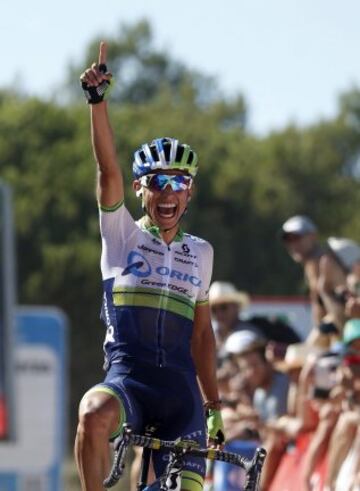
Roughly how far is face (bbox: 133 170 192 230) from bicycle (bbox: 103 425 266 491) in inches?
42.3

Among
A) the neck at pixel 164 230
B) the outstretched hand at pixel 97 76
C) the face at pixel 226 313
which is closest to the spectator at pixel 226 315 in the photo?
the face at pixel 226 313

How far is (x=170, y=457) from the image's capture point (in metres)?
9.52

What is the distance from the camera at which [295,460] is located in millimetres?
14938

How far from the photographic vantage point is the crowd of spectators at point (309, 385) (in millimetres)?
13344

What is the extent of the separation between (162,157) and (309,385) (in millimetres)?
4948

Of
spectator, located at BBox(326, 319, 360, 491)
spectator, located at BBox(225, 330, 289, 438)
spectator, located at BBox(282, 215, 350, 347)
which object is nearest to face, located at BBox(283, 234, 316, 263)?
spectator, located at BBox(282, 215, 350, 347)

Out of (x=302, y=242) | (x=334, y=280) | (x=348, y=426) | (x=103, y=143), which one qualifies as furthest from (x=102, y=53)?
(x=302, y=242)

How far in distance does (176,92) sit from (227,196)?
33.8 m

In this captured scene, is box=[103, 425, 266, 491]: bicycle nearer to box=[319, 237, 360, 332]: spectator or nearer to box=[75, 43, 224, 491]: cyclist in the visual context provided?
box=[75, 43, 224, 491]: cyclist

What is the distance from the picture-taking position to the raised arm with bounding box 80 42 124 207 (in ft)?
31.3

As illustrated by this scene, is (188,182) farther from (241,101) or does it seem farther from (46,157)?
(241,101)

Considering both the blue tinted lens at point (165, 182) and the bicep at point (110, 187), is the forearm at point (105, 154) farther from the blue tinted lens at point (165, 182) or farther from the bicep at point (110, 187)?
the blue tinted lens at point (165, 182)

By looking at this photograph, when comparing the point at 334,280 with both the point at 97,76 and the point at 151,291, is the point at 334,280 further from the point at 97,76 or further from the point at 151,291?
the point at 97,76

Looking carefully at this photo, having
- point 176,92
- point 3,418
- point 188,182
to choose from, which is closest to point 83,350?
point 3,418
